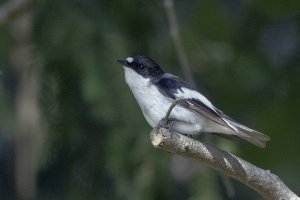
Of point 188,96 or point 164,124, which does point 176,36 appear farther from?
point 164,124

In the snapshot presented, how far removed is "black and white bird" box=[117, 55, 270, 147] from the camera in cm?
423

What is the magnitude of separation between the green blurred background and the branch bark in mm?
1221

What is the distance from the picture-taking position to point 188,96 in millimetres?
4383

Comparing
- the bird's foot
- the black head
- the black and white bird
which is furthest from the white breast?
the bird's foot

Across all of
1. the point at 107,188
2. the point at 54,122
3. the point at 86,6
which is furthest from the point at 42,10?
the point at 107,188

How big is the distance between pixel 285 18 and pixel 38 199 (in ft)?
5.39

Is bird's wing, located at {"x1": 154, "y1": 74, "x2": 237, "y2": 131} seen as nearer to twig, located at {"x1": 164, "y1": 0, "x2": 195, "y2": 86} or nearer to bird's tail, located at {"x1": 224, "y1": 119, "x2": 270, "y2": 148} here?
bird's tail, located at {"x1": 224, "y1": 119, "x2": 270, "y2": 148}

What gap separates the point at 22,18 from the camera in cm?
558

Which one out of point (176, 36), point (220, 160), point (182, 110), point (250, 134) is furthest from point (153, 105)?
point (176, 36)

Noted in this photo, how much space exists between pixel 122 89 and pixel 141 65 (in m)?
0.25

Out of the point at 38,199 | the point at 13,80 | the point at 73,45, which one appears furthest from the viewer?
the point at 13,80

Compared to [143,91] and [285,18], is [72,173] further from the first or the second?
[285,18]

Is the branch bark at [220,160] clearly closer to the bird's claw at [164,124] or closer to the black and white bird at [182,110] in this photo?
the bird's claw at [164,124]

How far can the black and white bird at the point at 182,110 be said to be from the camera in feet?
13.9
